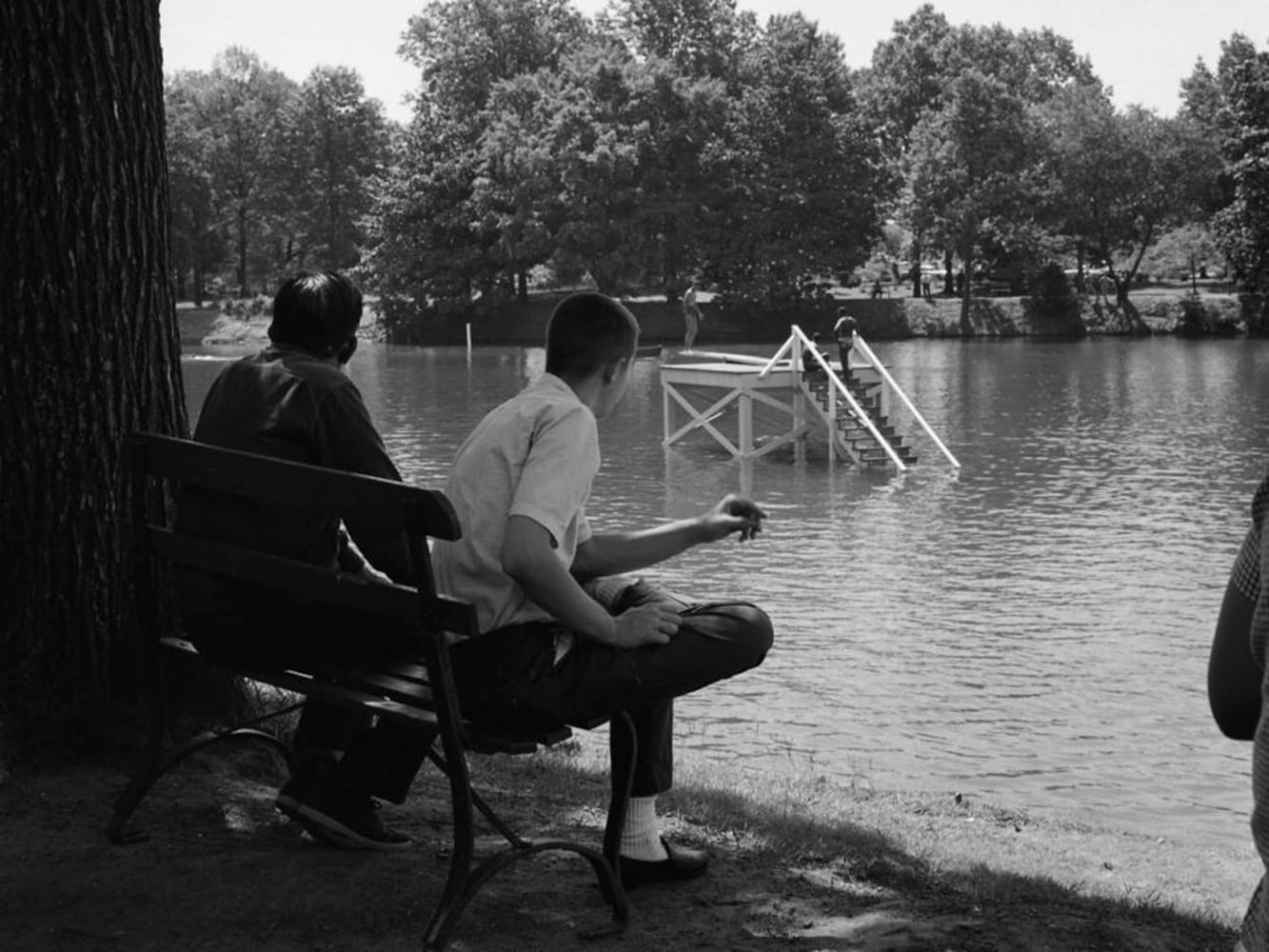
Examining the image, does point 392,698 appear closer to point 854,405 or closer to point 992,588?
point 992,588

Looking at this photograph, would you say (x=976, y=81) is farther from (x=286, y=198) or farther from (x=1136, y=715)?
(x=1136, y=715)

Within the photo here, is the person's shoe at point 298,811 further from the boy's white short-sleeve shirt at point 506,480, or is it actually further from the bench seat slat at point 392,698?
the boy's white short-sleeve shirt at point 506,480

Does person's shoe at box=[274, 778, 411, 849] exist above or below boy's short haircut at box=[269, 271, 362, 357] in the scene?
below

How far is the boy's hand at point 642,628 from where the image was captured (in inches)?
146

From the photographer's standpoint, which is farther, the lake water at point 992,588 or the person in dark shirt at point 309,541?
the lake water at point 992,588

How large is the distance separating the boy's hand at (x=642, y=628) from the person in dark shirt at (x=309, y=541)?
59 cm

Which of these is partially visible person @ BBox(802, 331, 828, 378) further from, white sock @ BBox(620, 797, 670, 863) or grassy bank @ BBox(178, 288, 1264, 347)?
grassy bank @ BBox(178, 288, 1264, 347)

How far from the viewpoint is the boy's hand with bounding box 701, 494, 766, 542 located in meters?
4.06

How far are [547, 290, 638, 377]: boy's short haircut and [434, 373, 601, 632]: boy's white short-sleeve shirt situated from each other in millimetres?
89

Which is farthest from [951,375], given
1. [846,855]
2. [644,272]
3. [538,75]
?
[846,855]

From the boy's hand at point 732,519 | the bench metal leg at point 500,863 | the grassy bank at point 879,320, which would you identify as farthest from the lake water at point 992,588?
the grassy bank at point 879,320

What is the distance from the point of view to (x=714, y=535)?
160 inches

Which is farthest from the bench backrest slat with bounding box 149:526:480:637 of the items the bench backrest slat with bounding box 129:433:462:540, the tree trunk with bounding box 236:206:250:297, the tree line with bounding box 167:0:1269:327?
the tree trunk with bounding box 236:206:250:297

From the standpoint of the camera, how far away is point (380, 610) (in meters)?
3.60
